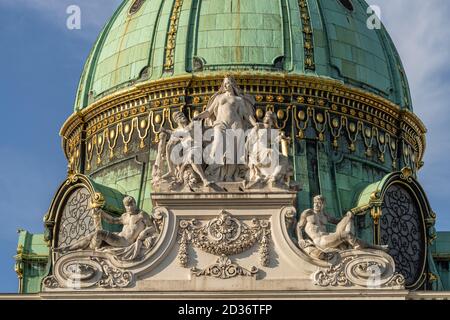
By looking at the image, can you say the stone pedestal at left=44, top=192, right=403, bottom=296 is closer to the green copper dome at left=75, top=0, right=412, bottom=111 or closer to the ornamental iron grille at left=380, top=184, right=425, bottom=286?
the ornamental iron grille at left=380, top=184, right=425, bottom=286

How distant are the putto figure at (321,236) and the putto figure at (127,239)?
295 centimetres

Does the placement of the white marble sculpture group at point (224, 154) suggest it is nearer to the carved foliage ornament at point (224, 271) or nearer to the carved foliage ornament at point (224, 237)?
the carved foliage ornament at point (224, 237)

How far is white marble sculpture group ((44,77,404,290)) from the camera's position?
4047 cm

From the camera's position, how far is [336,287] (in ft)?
132

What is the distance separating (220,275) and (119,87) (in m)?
10.7

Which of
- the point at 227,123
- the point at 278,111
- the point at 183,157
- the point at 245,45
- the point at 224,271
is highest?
the point at 245,45

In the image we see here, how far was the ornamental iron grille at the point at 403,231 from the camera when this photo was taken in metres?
47.5

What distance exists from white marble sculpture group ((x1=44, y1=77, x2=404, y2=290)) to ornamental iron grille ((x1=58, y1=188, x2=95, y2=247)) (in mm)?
6193

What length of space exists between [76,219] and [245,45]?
5.88m

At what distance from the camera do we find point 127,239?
41.1 meters

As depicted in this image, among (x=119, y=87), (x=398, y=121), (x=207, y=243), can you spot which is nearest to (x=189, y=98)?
(x=119, y=87)

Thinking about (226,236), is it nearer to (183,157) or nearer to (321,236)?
(321,236)

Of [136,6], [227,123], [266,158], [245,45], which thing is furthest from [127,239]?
[136,6]

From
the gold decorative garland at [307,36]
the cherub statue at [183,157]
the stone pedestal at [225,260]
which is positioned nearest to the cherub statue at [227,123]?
the cherub statue at [183,157]
